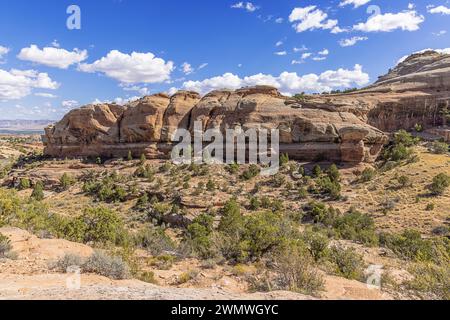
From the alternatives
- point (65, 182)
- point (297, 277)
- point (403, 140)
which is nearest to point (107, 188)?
point (65, 182)

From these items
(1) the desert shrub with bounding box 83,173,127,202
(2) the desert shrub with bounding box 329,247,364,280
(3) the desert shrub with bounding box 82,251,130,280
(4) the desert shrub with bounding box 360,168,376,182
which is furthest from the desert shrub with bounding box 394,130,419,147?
(3) the desert shrub with bounding box 82,251,130,280

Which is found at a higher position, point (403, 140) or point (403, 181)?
point (403, 140)

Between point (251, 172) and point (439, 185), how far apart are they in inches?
560

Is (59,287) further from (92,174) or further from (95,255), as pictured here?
(92,174)

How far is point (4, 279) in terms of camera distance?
5676 mm

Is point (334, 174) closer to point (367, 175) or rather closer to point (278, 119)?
point (367, 175)

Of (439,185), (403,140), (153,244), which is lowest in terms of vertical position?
(153,244)

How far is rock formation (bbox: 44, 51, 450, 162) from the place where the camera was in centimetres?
2744

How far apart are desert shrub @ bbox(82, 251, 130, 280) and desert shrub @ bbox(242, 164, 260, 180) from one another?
1963cm

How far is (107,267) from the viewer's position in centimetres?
627

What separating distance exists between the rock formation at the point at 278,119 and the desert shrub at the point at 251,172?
4.29m
